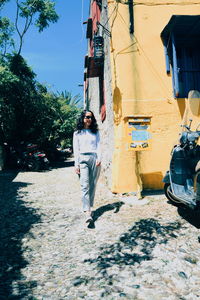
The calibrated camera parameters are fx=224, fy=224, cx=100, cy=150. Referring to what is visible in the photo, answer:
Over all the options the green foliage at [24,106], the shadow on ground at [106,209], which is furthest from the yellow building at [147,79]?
the green foliage at [24,106]

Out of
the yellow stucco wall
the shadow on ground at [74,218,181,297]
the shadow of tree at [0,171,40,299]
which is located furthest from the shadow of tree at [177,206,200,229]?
the shadow of tree at [0,171,40,299]

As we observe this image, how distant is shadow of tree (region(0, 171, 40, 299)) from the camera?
222cm

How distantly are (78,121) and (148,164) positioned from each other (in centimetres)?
228

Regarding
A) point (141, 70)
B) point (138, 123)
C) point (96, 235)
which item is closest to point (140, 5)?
point (141, 70)

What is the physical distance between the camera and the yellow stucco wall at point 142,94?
555cm

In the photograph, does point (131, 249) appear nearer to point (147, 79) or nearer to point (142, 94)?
point (142, 94)

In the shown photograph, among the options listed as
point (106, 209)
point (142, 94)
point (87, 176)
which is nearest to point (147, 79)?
point (142, 94)

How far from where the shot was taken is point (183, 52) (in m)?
6.16

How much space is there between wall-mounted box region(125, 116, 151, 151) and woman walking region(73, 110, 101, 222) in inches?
41.9

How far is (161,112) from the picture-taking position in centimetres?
574

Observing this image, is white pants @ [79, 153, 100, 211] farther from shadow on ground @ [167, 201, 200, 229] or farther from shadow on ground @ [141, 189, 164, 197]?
shadow on ground @ [141, 189, 164, 197]

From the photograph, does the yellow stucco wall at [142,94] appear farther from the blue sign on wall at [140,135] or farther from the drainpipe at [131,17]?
the blue sign on wall at [140,135]

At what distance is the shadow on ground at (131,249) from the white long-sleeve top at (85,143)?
1446 mm

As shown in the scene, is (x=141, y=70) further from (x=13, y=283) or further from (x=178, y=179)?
(x=13, y=283)
